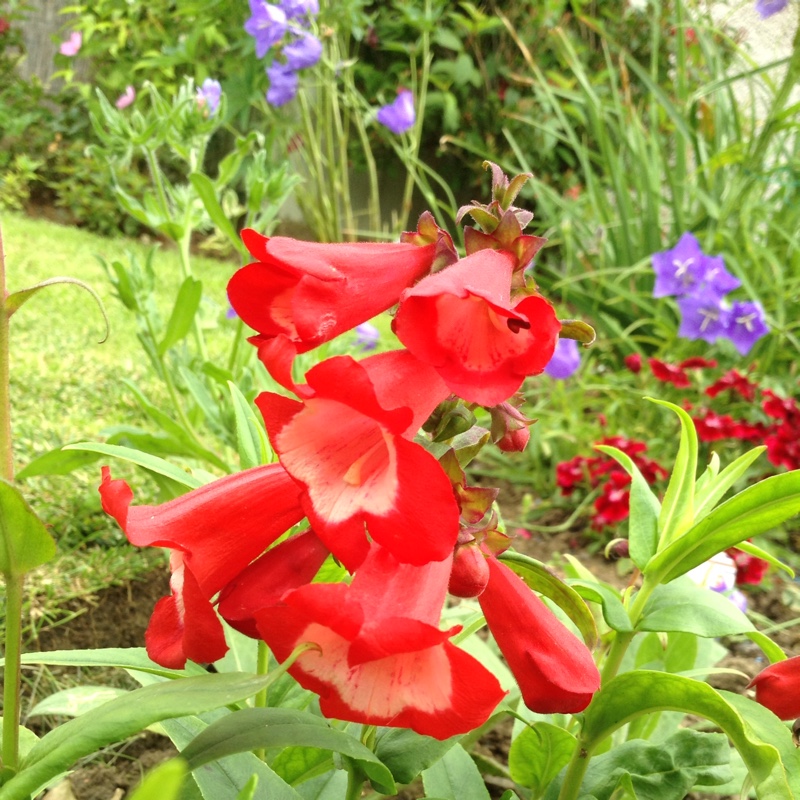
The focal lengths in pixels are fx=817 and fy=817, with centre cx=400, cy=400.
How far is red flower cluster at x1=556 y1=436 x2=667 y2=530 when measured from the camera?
181 cm

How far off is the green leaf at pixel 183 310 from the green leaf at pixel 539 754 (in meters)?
0.90

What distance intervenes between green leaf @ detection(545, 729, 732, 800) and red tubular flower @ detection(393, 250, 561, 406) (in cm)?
39

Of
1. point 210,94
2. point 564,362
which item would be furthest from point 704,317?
point 210,94

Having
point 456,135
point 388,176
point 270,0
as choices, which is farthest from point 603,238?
point 388,176

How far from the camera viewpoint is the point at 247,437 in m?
0.78

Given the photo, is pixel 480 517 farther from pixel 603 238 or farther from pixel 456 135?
pixel 456 135

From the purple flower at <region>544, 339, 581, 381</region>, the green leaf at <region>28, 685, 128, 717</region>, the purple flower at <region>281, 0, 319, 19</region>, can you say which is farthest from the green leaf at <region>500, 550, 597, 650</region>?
the purple flower at <region>281, 0, 319, 19</region>

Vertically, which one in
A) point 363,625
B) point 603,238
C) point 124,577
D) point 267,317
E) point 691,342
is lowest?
point 124,577

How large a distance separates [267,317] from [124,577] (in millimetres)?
1010

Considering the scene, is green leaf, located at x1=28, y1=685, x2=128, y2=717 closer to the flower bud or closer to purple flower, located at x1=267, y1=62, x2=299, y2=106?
the flower bud

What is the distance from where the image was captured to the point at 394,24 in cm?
436

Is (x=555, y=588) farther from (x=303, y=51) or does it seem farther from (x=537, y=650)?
(x=303, y=51)

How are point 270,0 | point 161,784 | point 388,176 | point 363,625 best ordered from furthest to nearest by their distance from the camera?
point 388,176
point 270,0
point 363,625
point 161,784

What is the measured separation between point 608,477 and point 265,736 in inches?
68.0
